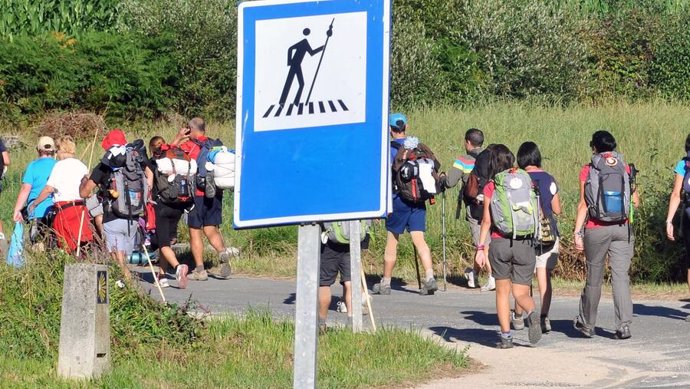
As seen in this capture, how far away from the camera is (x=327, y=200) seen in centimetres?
472

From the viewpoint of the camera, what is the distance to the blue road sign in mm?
4707

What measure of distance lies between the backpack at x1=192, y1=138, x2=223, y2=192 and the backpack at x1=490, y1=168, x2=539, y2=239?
493 cm

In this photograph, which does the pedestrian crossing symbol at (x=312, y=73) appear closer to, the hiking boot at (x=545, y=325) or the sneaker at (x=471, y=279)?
the hiking boot at (x=545, y=325)

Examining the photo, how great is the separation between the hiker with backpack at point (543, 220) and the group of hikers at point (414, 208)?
0.04 feet

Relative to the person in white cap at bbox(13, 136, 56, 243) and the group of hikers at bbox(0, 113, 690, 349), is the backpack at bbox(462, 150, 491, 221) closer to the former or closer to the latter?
the group of hikers at bbox(0, 113, 690, 349)

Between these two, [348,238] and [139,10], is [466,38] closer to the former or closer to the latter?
[139,10]

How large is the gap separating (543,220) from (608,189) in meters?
0.58

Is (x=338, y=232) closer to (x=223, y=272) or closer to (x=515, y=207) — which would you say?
(x=515, y=207)

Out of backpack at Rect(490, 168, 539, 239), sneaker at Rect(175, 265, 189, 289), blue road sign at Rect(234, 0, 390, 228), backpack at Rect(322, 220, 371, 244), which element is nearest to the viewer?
blue road sign at Rect(234, 0, 390, 228)

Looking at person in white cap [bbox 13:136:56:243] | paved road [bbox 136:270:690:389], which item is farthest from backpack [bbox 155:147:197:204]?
person in white cap [bbox 13:136:56:243]

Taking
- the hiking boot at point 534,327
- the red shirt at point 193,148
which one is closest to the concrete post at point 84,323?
the hiking boot at point 534,327

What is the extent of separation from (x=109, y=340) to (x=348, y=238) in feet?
8.12

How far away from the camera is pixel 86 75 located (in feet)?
104

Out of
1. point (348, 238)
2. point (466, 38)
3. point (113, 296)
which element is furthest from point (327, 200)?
point (466, 38)
